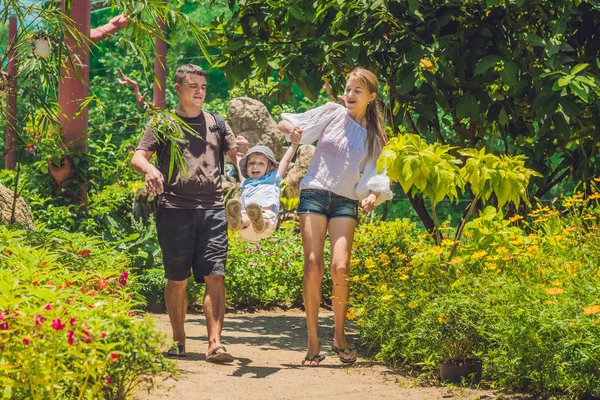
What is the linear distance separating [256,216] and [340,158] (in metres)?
0.63

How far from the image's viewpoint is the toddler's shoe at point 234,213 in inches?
220

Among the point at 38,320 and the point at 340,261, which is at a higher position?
the point at 340,261

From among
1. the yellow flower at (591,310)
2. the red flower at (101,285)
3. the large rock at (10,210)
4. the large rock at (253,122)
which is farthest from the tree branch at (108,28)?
the yellow flower at (591,310)

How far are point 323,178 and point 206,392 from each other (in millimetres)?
1629

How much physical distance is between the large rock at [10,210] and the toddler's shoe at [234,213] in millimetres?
2639

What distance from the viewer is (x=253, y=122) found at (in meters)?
14.4

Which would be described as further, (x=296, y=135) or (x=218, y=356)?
(x=296, y=135)

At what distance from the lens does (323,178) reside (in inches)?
221

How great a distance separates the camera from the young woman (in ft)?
18.4

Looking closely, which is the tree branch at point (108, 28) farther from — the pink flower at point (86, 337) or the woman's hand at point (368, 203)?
the pink flower at point (86, 337)

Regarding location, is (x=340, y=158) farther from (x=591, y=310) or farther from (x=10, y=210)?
(x=10, y=210)

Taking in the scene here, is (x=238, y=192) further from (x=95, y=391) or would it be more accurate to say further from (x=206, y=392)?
(x=95, y=391)

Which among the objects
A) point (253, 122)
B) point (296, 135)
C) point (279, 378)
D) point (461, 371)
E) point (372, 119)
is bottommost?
point (279, 378)

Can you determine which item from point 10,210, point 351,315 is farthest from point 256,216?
point 10,210
